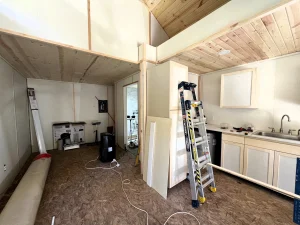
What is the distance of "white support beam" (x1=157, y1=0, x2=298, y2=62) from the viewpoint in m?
1.34

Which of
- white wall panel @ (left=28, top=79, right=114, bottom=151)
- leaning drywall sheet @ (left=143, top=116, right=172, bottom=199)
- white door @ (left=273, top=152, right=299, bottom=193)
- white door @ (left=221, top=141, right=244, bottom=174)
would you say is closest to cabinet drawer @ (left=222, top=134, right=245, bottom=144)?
white door @ (left=221, top=141, right=244, bottom=174)

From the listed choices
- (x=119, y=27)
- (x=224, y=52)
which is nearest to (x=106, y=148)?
(x=119, y=27)

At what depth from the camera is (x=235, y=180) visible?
7.84 ft

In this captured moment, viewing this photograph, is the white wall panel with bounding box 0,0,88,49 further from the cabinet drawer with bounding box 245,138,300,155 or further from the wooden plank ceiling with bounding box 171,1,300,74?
the cabinet drawer with bounding box 245,138,300,155

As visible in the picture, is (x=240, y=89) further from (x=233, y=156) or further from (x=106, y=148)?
(x=106, y=148)

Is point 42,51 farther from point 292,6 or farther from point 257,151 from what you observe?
point 257,151

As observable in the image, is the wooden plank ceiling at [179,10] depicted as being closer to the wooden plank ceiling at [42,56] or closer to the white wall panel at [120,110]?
the wooden plank ceiling at [42,56]

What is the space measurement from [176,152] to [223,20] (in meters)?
2.05

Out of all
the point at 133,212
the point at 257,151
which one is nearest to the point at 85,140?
the point at 133,212

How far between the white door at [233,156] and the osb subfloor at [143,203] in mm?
230

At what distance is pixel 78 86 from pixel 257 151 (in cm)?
542

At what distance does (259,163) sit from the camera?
2127 millimetres

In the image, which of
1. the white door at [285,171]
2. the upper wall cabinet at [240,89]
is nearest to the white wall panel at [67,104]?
the upper wall cabinet at [240,89]

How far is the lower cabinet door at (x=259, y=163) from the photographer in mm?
2018
